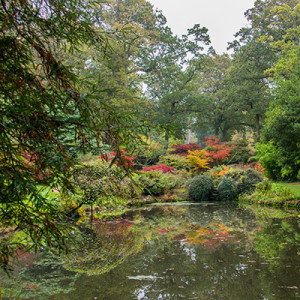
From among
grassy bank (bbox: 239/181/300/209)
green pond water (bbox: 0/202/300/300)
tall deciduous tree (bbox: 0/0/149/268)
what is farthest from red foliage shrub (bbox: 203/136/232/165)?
tall deciduous tree (bbox: 0/0/149/268)

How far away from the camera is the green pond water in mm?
2883

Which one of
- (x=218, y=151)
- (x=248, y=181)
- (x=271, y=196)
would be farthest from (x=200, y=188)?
(x=218, y=151)

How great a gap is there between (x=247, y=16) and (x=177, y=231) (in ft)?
78.2

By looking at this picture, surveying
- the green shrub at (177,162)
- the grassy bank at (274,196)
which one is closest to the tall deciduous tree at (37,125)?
the grassy bank at (274,196)

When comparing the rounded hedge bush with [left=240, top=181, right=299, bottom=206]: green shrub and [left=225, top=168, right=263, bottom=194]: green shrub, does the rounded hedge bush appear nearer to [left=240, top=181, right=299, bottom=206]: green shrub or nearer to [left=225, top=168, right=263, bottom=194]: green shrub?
[left=225, top=168, right=263, bottom=194]: green shrub

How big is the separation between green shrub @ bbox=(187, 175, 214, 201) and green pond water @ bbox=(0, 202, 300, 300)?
6.61 m

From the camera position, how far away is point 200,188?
41.4 feet

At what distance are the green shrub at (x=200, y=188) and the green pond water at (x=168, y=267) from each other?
661 cm

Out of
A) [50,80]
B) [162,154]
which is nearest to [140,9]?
[162,154]

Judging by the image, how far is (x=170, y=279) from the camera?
3213 mm

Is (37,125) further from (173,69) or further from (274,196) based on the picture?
(173,69)

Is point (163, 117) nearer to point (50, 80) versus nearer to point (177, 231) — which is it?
point (177, 231)

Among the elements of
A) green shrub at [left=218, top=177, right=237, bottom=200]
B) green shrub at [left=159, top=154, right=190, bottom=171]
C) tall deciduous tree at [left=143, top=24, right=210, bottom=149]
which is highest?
tall deciduous tree at [left=143, top=24, right=210, bottom=149]

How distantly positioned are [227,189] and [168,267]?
31.0 ft
